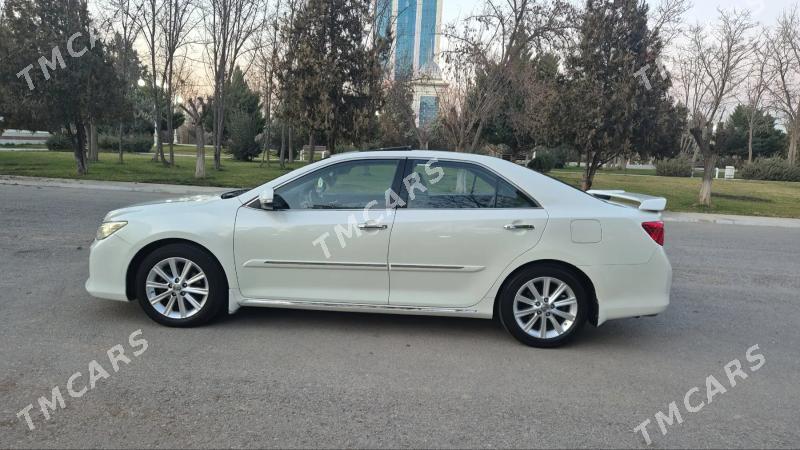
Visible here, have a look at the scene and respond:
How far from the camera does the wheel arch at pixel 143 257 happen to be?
185 inches

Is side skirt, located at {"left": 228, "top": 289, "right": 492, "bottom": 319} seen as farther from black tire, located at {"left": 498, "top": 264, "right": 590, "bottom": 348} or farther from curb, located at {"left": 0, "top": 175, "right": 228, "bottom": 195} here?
curb, located at {"left": 0, "top": 175, "right": 228, "bottom": 195}

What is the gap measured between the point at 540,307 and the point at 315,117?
16.2 metres

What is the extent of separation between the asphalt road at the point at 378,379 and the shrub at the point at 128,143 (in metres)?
42.6

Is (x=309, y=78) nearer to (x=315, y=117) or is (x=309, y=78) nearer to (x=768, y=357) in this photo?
(x=315, y=117)

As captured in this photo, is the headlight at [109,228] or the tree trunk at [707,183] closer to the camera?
the headlight at [109,228]

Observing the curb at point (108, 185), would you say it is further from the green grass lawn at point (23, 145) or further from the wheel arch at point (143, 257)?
the green grass lawn at point (23, 145)

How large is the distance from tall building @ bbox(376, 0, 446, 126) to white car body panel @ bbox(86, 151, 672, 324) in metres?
16.5

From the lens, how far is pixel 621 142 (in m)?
17.0

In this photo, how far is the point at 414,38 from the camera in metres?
23.6

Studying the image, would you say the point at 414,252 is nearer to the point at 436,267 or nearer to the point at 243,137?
the point at 436,267

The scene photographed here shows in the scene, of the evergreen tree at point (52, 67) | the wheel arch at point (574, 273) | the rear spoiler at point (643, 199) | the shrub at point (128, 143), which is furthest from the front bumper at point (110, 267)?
the shrub at point (128, 143)

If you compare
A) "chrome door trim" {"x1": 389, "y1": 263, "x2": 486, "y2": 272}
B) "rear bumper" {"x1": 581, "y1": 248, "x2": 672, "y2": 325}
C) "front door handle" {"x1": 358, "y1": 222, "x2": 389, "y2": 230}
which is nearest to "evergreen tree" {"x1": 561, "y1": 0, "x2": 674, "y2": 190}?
"rear bumper" {"x1": 581, "y1": 248, "x2": 672, "y2": 325}

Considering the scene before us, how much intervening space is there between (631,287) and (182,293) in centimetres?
365

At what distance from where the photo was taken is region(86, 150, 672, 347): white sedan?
4.50 metres
